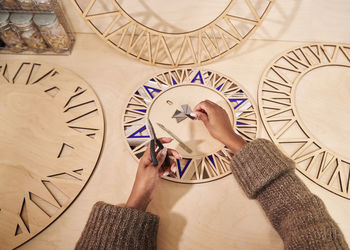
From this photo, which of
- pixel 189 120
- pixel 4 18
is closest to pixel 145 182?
pixel 189 120

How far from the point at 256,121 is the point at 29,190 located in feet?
1.91

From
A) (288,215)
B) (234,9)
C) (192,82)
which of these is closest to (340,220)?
(288,215)

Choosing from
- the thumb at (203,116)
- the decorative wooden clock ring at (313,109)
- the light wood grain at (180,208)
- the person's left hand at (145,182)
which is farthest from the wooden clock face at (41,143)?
the decorative wooden clock ring at (313,109)

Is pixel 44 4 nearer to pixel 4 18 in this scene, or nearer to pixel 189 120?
pixel 4 18

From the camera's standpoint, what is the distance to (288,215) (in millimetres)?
440

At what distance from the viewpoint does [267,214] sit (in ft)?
1.55

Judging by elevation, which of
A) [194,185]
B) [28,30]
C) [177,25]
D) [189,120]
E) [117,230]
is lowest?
[117,230]

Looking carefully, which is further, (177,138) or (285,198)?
(177,138)

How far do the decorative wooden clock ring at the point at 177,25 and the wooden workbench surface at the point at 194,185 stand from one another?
0.05 meters

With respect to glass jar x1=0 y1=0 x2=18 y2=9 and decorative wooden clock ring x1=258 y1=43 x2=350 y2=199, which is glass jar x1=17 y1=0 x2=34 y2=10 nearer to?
glass jar x1=0 y1=0 x2=18 y2=9

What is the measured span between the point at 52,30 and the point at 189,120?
1.52ft

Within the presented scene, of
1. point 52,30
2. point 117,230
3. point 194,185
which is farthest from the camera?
point 52,30

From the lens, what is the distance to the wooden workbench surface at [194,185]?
492mm

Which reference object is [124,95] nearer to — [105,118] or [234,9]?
[105,118]
